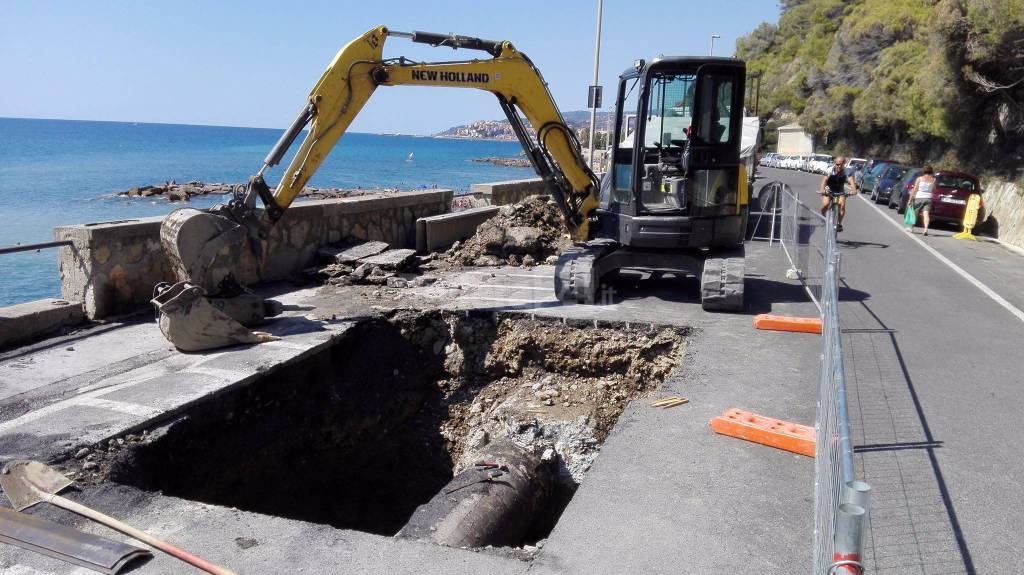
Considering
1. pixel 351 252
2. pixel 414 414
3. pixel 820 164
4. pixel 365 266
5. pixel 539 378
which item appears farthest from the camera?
pixel 820 164

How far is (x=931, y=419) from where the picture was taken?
6551mm

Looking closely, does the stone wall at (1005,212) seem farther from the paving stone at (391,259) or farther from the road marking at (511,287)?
the paving stone at (391,259)

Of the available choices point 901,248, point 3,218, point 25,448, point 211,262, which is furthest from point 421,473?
point 3,218

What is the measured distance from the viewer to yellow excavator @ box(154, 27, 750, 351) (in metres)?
9.02

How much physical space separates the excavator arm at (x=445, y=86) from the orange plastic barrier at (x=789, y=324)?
10.6ft

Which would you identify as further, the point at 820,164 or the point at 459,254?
the point at 820,164

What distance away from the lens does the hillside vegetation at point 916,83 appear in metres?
25.0

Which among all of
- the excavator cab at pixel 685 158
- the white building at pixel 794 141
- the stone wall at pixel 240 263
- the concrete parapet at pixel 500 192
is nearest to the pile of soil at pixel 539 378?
the excavator cab at pixel 685 158

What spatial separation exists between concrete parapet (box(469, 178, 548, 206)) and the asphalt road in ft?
27.5

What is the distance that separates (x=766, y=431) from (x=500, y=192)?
13356 millimetres

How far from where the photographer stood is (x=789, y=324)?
9070 millimetres

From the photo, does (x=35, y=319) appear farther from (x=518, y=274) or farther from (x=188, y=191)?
(x=188, y=191)

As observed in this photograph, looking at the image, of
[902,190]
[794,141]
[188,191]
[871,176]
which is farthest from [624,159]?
[794,141]

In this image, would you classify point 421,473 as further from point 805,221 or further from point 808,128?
point 808,128
